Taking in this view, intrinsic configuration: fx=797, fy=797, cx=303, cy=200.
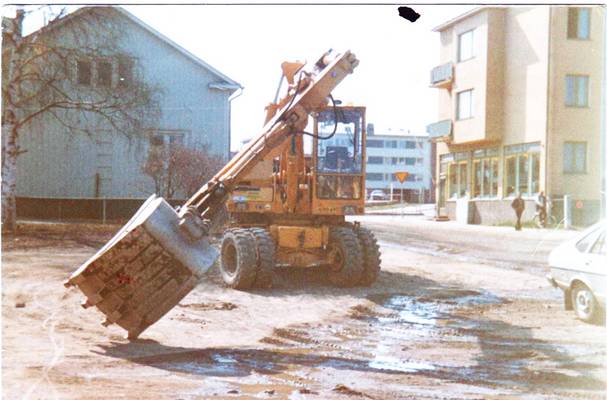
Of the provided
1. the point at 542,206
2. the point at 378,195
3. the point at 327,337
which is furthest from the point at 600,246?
the point at 378,195

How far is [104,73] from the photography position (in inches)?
246

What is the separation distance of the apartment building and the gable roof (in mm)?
1617

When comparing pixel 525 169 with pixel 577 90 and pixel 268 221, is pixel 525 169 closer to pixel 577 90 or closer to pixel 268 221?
pixel 577 90

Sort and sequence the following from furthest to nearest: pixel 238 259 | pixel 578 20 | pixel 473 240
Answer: pixel 238 259 → pixel 473 240 → pixel 578 20

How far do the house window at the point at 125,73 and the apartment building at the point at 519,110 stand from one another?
239cm

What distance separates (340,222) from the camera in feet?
30.6

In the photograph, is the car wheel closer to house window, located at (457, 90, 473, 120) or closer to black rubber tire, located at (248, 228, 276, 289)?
house window, located at (457, 90, 473, 120)

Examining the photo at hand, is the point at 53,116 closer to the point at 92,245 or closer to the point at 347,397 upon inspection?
the point at 92,245

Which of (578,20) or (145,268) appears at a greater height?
(578,20)

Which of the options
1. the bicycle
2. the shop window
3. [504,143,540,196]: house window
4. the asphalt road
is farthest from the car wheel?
the shop window

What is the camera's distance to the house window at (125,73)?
6.23 metres

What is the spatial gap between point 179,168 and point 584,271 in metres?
3.24

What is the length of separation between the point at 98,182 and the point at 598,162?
3.66 m

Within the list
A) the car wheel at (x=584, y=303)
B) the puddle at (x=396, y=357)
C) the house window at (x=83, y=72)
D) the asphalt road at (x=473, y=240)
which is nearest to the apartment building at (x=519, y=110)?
the asphalt road at (x=473, y=240)
